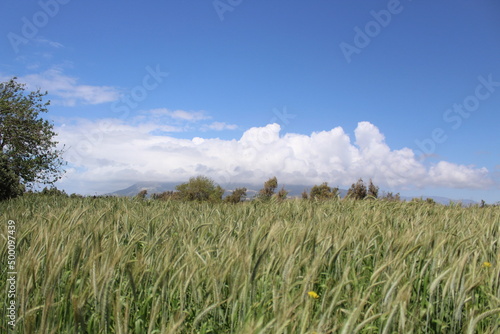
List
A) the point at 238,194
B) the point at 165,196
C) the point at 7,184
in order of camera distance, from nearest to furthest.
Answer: the point at 7,184
the point at 165,196
the point at 238,194

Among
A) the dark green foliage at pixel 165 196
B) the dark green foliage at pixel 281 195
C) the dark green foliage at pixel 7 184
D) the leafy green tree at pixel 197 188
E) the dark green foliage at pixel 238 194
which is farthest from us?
the leafy green tree at pixel 197 188

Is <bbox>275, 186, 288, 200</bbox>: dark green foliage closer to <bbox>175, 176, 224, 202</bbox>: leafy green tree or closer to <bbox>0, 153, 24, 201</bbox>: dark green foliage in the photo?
<bbox>0, 153, 24, 201</bbox>: dark green foliage

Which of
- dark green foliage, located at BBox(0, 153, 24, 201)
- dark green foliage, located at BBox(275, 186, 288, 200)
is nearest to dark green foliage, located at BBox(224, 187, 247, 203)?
dark green foliage, located at BBox(0, 153, 24, 201)

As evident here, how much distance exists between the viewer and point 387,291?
177 cm

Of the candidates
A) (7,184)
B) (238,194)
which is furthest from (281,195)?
(238,194)

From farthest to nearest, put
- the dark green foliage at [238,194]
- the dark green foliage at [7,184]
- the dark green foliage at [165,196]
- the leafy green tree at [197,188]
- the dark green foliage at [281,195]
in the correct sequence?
1. the leafy green tree at [197,188]
2. the dark green foliage at [238,194]
3. the dark green foliage at [7,184]
4. the dark green foliage at [165,196]
5. the dark green foliage at [281,195]

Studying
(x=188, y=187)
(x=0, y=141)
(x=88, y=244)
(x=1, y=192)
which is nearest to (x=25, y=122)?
(x=0, y=141)

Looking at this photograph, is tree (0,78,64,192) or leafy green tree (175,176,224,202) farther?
leafy green tree (175,176,224,202)

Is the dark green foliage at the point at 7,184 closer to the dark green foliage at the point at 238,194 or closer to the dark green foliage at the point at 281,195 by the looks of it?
the dark green foliage at the point at 281,195

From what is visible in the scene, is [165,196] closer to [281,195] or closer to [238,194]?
[238,194]

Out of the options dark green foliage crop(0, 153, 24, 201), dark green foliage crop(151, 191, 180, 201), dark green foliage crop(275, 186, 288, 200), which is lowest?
dark green foliage crop(151, 191, 180, 201)

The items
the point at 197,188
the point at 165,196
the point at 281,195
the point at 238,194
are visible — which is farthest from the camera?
the point at 197,188

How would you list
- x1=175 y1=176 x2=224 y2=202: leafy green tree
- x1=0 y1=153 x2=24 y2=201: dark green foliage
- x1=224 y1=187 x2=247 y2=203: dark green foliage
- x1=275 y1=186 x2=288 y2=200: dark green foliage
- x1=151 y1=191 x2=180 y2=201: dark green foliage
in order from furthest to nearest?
x1=175 y1=176 x2=224 y2=202: leafy green tree
x1=224 y1=187 x2=247 y2=203: dark green foliage
x1=0 y1=153 x2=24 y2=201: dark green foliage
x1=151 y1=191 x2=180 y2=201: dark green foliage
x1=275 y1=186 x2=288 y2=200: dark green foliage

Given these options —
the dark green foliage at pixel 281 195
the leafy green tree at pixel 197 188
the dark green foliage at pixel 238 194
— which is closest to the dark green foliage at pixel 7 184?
the dark green foliage at pixel 281 195
